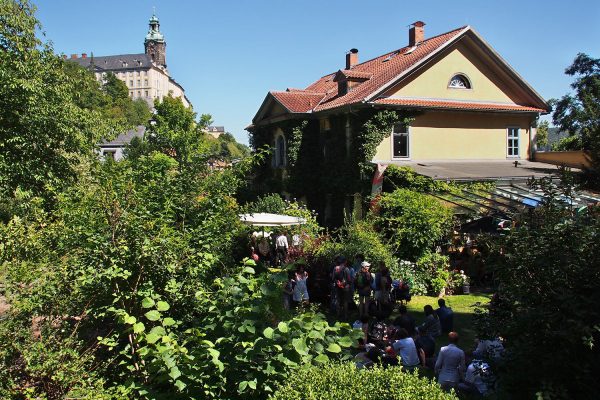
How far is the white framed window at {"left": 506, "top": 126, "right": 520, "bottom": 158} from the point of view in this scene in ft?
82.0

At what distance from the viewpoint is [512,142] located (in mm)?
25141

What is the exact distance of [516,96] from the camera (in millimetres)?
24516

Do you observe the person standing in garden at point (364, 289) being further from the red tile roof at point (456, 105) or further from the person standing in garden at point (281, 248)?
the red tile roof at point (456, 105)

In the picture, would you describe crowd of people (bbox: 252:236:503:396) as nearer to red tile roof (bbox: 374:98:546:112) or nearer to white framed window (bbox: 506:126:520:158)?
red tile roof (bbox: 374:98:546:112)

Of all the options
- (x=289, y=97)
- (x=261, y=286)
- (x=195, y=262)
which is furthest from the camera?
(x=289, y=97)

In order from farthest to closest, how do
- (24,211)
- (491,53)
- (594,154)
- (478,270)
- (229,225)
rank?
(491,53)
(478,270)
(594,154)
(24,211)
(229,225)

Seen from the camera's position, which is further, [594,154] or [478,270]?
[478,270]

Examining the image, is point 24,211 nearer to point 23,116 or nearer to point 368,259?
point 23,116

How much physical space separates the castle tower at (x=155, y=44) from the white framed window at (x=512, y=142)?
500 feet

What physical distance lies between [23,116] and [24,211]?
4686mm

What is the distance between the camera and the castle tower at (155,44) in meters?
157

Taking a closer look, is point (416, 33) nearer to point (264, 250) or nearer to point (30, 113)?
point (264, 250)

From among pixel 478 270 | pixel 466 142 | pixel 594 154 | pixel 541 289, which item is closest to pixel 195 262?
pixel 541 289

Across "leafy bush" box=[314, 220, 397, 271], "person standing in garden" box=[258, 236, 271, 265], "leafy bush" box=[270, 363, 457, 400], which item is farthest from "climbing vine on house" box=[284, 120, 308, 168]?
"leafy bush" box=[270, 363, 457, 400]
